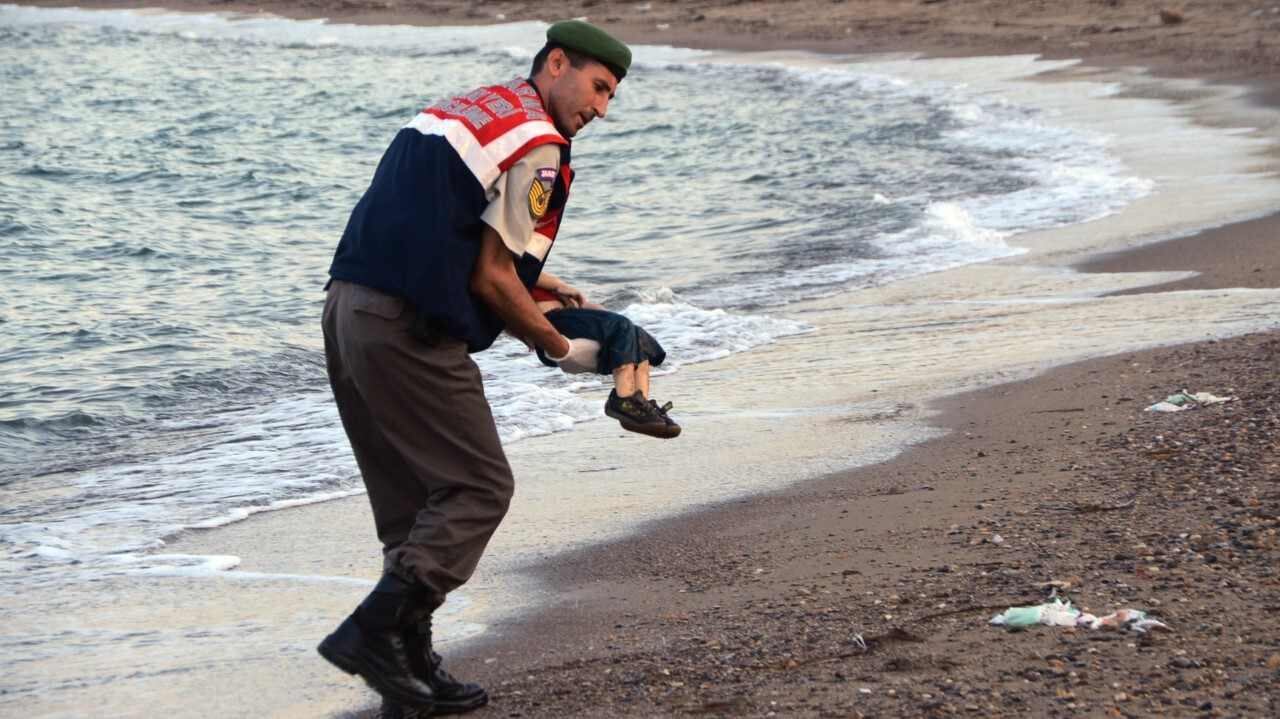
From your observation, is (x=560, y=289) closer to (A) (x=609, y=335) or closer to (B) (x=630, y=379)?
(A) (x=609, y=335)

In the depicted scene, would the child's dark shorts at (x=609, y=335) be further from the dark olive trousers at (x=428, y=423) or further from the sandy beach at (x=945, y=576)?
the sandy beach at (x=945, y=576)

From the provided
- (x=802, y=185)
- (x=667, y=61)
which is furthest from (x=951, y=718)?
(x=667, y=61)

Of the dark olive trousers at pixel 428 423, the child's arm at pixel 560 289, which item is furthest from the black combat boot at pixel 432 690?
the child's arm at pixel 560 289

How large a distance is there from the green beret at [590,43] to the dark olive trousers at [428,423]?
0.70 metres

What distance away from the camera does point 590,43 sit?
12.5 ft

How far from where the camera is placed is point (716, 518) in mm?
5762

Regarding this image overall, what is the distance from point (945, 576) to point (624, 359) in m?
1.35

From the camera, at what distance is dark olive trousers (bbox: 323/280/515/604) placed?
3.78 meters

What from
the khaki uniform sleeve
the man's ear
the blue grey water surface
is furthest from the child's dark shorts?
the blue grey water surface

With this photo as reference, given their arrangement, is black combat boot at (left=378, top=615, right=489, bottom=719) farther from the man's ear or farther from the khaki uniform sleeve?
the man's ear

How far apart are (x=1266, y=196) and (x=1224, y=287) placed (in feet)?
13.6

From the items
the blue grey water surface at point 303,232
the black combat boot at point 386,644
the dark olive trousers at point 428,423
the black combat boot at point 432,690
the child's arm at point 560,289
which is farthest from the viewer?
the blue grey water surface at point 303,232

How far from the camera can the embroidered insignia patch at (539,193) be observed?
365 cm

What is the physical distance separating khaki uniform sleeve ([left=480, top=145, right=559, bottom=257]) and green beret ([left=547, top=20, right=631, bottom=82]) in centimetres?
28
